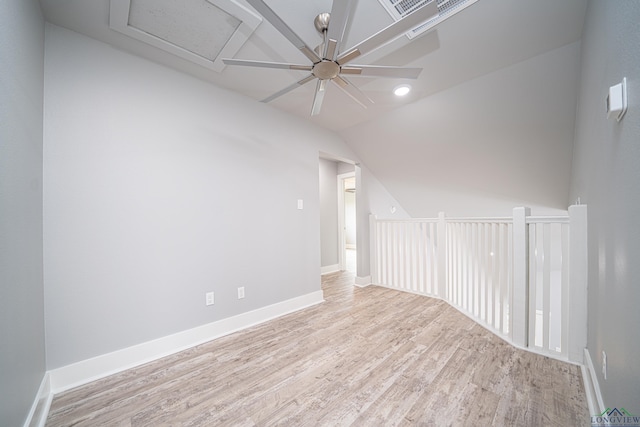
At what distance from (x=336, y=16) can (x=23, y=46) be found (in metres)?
1.63

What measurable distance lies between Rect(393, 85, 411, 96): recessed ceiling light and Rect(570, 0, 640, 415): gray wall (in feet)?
4.03

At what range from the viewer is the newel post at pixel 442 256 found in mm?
3176

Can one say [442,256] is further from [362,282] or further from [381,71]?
[381,71]

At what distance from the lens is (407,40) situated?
1.79 m

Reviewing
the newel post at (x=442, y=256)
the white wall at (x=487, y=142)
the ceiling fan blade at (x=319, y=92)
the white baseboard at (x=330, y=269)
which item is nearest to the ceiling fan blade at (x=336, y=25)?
the ceiling fan blade at (x=319, y=92)

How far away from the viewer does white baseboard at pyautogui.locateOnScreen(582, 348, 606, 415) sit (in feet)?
4.17

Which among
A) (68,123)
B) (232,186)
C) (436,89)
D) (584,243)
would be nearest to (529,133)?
(436,89)

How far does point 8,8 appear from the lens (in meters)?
1.08

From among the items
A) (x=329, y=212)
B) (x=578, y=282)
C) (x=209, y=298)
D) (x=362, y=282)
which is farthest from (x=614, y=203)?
(x=329, y=212)

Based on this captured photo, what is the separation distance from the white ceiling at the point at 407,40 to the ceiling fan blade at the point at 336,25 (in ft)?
1.22

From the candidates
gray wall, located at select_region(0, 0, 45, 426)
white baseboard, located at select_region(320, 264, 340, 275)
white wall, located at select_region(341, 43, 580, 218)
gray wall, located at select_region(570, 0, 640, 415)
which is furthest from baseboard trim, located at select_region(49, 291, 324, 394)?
white wall, located at select_region(341, 43, 580, 218)

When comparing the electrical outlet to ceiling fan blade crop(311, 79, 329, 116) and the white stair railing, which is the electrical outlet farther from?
the white stair railing

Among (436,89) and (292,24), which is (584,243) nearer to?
(436,89)

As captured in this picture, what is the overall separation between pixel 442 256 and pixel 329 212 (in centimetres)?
249
